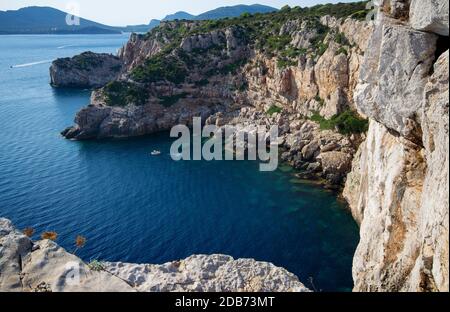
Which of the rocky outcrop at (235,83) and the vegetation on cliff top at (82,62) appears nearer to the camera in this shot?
the rocky outcrop at (235,83)

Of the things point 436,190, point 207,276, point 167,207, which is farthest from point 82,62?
point 436,190

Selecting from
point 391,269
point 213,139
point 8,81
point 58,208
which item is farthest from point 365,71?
point 8,81

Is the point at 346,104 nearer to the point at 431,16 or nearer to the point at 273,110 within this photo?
the point at 273,110

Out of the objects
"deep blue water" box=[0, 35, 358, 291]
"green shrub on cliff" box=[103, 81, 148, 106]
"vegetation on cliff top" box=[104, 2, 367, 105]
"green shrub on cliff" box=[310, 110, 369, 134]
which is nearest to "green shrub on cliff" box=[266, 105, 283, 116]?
"vegetation on cliff top" box=[104, 2, 367, 105]

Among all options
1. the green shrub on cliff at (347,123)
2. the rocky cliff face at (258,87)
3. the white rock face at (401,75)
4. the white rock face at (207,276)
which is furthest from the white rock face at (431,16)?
the green shrub on cliff at (347,123)

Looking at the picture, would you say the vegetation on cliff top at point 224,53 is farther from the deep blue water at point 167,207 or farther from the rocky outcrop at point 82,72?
the rocky outcrop at point 82,72

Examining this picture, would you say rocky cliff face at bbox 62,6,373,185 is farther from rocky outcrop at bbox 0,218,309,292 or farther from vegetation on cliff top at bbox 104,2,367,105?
rocky outcrop at bbox 0,218,309,292
